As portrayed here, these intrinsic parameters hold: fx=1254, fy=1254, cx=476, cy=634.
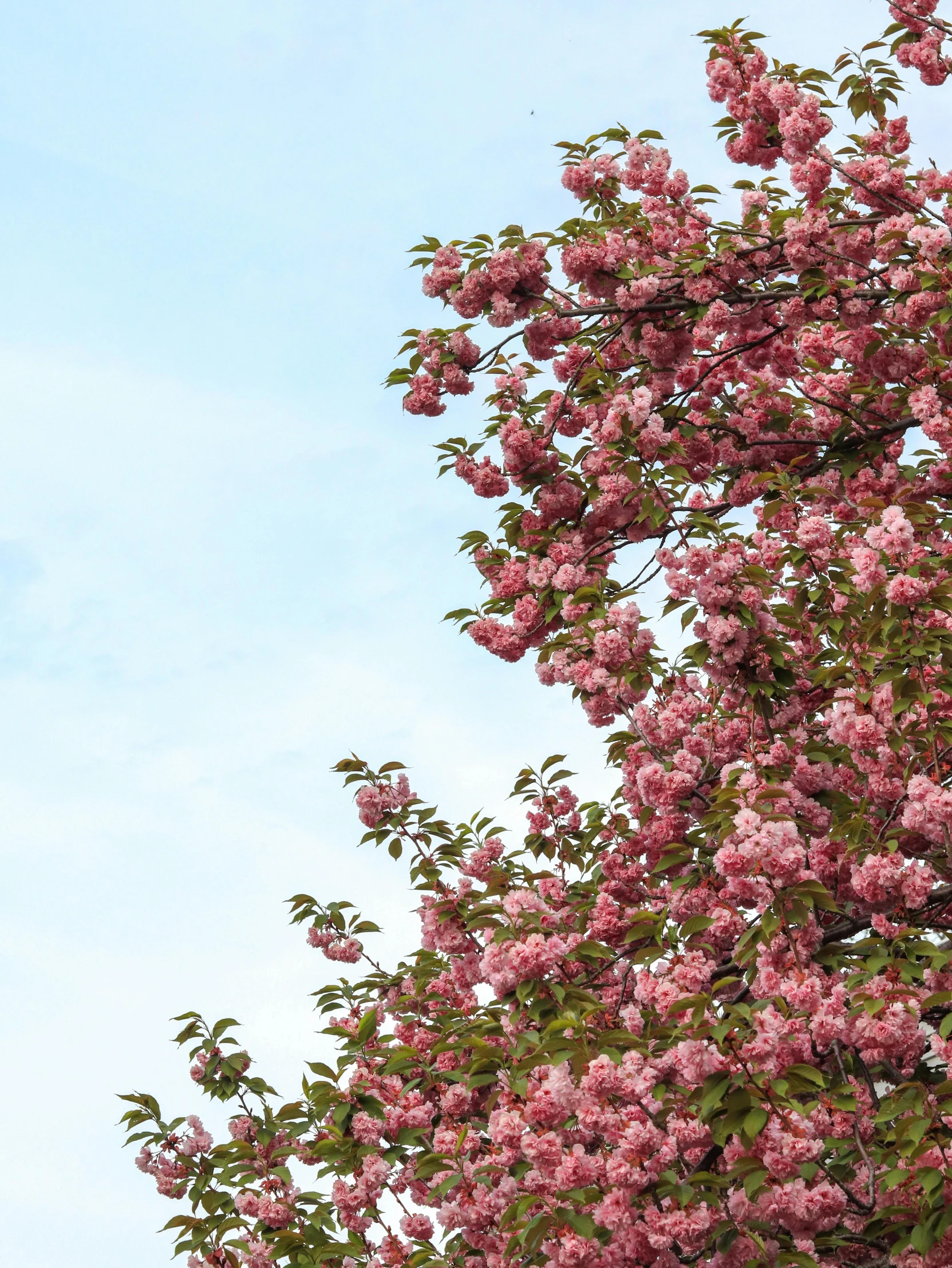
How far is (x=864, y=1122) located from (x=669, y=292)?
14.5ft

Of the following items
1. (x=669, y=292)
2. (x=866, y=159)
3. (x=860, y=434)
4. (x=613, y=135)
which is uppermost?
(x=613, y=135)

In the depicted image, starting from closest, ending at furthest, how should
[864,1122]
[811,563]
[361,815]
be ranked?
1. [864,1122]
2. [811,563]
3. [361,815]

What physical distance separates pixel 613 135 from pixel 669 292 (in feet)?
5.02

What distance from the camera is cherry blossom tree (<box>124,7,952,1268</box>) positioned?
4688 mm

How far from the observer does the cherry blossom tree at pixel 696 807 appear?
4.69 metres

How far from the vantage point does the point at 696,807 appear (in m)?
6.43

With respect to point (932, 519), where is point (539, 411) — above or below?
above

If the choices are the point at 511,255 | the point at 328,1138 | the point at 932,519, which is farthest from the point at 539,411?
the point at 328,1138

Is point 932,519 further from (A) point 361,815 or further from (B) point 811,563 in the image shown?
(A) point 361,815

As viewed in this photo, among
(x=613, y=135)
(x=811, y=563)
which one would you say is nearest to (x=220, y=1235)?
(x=811, y=563)

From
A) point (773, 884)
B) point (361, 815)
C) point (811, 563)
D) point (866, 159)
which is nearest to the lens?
point (773, 884)

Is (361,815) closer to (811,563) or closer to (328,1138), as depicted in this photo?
(328,1138)

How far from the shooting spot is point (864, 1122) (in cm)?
535

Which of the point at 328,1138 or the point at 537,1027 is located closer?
the point at 537,1027
